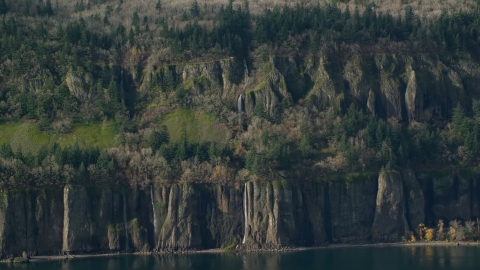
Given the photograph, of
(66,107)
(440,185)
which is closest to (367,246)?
(440,185)

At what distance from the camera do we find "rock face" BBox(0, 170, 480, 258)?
16925 centimetres

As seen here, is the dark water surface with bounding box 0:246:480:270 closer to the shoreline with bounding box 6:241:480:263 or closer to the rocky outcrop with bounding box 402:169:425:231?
the shoreline with bounding box 6:241:480:263

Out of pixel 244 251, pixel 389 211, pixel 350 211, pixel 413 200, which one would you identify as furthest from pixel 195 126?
pixel 413 200

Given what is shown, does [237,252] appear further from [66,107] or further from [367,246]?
[66,107]

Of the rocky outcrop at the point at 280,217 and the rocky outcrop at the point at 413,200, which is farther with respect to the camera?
the rocky outcrop at the point at 413,200

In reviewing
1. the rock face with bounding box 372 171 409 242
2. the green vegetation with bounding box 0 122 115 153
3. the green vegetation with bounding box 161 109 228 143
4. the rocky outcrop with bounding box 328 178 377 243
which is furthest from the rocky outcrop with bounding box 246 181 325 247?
the green vegetation with bounding box 0 122 115 153

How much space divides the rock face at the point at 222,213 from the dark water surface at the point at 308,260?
6.11 m

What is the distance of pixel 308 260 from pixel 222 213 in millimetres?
25700

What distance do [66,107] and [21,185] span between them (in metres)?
28.3

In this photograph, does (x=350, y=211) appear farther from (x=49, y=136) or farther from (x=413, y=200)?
(x=49, y=136)

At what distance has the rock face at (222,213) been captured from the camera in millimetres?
169250

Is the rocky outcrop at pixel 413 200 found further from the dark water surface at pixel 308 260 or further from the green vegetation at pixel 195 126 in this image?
the green vegetation at pixel 195 126

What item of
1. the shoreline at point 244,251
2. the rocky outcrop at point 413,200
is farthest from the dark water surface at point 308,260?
the rocky outcrop at point 413,200

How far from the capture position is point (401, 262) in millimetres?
151750
